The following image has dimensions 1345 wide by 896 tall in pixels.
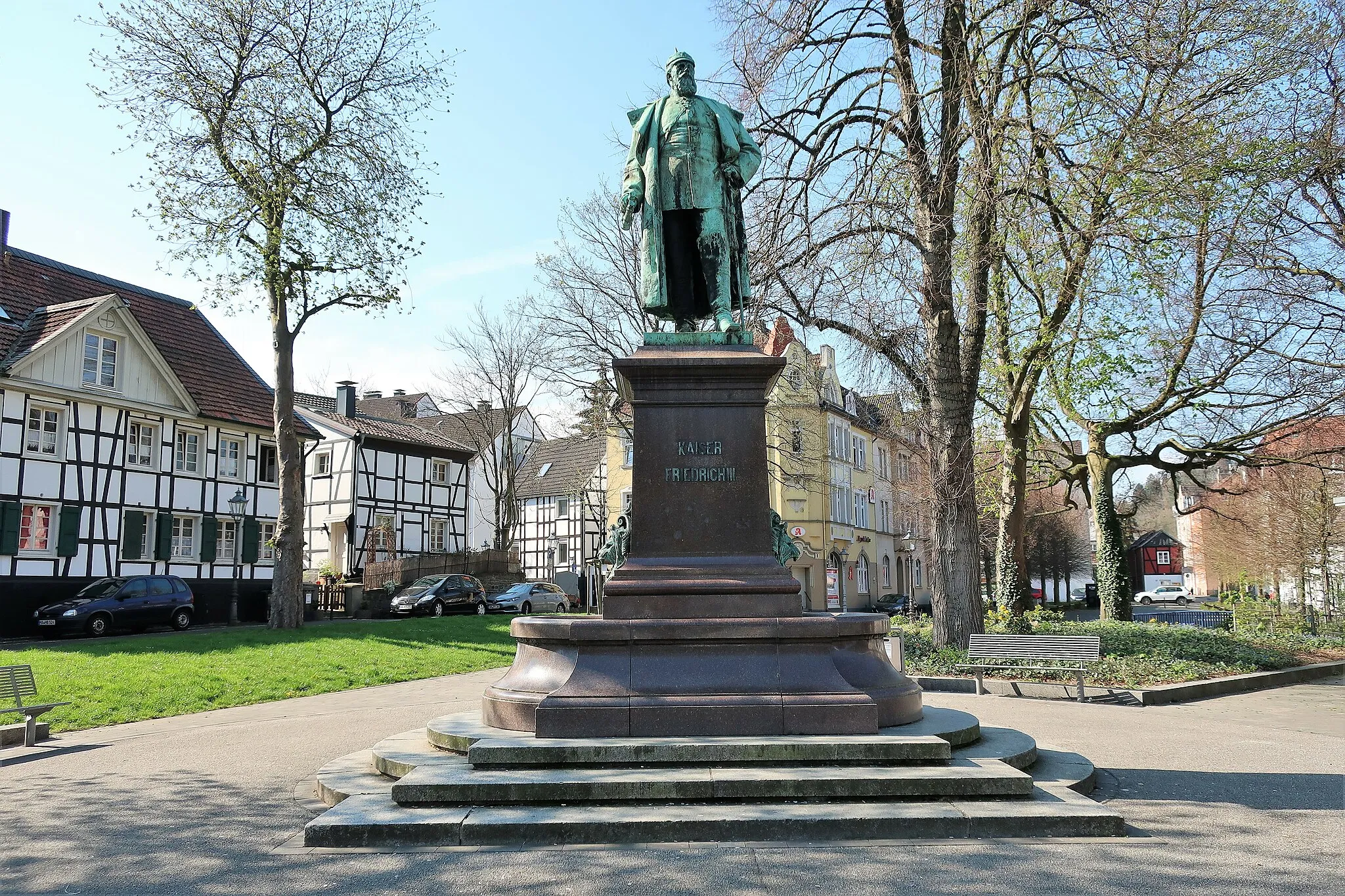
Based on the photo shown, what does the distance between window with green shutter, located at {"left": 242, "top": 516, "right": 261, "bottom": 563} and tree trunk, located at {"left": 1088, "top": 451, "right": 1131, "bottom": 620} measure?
82.0 feet

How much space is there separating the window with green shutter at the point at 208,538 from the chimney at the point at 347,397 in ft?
59.1

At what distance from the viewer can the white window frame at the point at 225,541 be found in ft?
104

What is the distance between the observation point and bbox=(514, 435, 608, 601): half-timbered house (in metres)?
52.8

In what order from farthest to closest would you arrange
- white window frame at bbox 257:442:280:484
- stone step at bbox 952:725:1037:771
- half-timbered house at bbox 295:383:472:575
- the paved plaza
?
half-timbered house at bbox 295:383:472:575 → white window frame at bbox 257:442:280:484 → stone step at bbox 952:725:1037:771 → the paved plaza

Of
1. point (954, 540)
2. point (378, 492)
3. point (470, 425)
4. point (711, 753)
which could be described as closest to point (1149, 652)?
point (954, 540)

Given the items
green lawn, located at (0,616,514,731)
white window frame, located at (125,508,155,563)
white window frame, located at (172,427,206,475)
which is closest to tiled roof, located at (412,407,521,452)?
white window frame, located at (172,427,206,475)

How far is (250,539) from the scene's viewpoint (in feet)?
107

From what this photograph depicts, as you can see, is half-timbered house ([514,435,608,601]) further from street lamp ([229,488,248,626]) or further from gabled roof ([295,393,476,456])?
street lamp ([229,488,248,626])

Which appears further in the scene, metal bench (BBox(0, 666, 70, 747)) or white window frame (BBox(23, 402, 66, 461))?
white window frame (BBox(23, 402, 66, 461))

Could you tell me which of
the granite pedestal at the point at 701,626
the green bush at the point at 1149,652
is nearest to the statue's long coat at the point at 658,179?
the granite pedestal at the point at 701,626

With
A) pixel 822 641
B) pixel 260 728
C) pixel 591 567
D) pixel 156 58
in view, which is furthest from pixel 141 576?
pixel 822 641

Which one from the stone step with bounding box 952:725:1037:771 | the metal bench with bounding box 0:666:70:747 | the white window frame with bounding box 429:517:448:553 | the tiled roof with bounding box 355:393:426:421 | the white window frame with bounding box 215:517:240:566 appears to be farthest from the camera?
the tiled roof with bounding box 355:393:426:421

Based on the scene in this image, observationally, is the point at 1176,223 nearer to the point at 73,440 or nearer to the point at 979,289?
the point at 979,289

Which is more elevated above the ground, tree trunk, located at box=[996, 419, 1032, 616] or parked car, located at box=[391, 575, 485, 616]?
tree trunk, located at box=[996, 419, 1032, 616]
